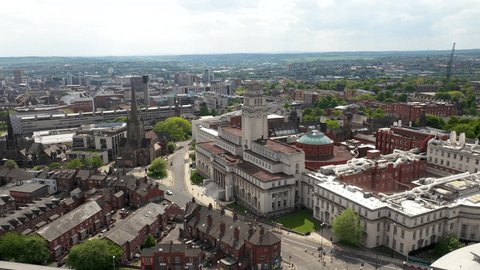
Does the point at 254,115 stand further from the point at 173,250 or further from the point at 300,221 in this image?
the point at 173,250

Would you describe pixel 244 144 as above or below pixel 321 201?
above

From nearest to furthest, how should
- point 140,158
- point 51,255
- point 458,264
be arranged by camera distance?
point 458,264 → point 51,255 → point 140,158

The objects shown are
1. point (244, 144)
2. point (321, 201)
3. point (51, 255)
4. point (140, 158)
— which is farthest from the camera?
point (140, 158)

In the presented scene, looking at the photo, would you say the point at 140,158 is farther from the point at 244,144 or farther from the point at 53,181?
the point at 244,144

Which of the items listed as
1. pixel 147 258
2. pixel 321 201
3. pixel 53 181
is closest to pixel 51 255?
pixel 147 258

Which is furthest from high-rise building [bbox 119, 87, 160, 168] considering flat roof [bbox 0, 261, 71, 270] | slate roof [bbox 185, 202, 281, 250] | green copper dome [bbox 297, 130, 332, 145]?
flat roof [bbox 0, 261, 71, 270]
